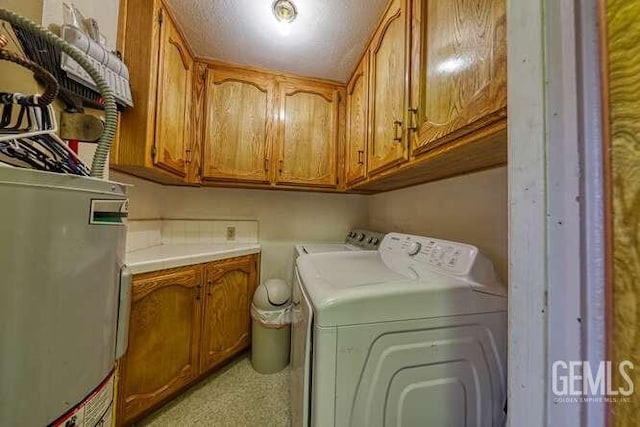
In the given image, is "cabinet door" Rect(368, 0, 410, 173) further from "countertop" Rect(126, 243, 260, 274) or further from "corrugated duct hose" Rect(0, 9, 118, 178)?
"countertop" Rect(126, 243, 260, 274)

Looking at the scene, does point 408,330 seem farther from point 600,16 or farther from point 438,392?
point 600,16

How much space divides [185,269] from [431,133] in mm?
1449

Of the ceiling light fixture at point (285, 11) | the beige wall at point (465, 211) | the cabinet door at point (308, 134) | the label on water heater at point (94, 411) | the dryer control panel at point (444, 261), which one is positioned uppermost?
the ceiling light fixture at point (285, 11)

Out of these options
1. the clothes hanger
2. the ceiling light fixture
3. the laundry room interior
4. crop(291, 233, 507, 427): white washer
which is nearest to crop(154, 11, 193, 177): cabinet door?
the laundry room interior

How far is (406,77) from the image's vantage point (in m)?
1.03

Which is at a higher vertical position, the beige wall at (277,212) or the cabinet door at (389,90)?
the cabinet door at (389,90)

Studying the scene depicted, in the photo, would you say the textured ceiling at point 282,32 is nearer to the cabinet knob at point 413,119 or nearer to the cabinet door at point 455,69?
the cabinet door at point 455,69

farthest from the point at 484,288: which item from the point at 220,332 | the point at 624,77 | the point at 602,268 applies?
the point at 220,332

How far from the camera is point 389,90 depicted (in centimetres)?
121

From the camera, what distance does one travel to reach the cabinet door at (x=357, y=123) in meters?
1.54

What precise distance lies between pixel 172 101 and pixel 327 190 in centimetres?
123

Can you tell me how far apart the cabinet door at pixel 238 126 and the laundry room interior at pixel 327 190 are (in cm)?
2

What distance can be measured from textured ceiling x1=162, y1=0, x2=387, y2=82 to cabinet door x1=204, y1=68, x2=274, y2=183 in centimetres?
15

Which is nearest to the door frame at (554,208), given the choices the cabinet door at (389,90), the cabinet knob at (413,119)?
the cabinet knob at (413,119)
